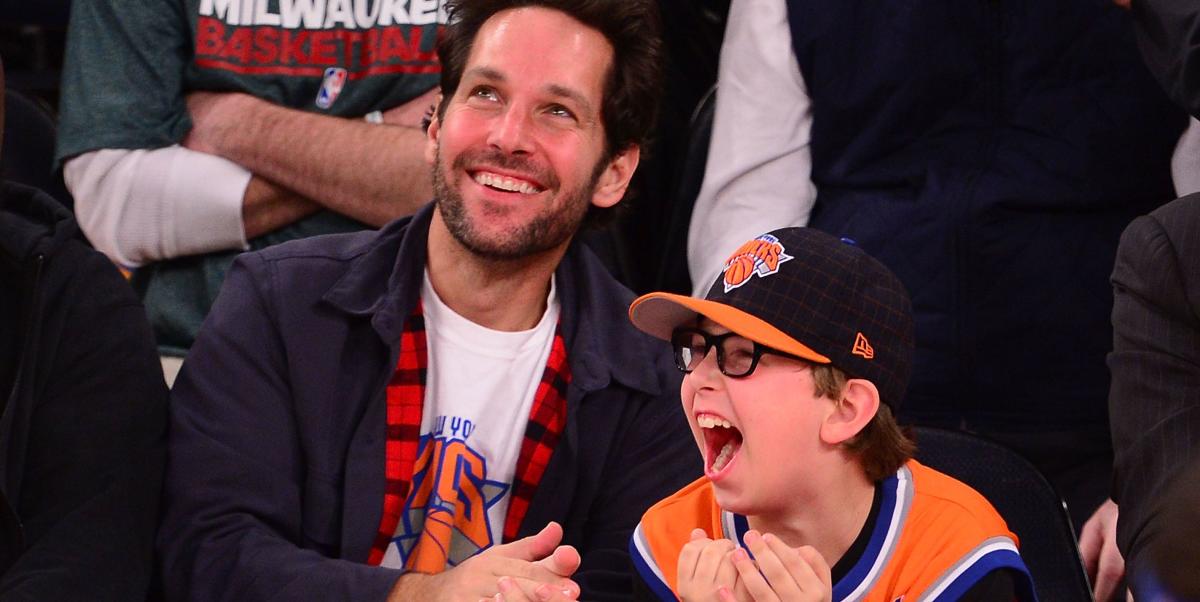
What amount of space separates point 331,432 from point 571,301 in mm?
455

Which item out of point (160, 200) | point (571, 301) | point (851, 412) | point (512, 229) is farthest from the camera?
point (160, 200)

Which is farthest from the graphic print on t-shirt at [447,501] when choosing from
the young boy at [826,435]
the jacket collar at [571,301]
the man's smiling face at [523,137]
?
the young boy at [826,435]

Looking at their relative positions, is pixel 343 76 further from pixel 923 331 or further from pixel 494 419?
pixel 923 331

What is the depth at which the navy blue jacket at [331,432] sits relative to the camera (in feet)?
6.95

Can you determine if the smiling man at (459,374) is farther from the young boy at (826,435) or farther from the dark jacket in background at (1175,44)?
the dark jacket in background at (1175,44)

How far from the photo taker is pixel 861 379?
6.27 feet

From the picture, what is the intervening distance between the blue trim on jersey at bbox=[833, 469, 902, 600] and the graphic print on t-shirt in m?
0.64

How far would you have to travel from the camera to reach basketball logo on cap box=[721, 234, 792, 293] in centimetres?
193

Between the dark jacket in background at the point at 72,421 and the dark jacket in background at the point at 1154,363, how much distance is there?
1.35 m

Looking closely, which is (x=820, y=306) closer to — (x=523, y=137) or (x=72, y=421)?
(x=523, y=137)

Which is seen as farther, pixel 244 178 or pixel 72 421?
pixel 244 178

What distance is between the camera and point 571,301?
2.46 m

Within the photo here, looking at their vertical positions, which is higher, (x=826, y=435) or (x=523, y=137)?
(x=523, y=137)

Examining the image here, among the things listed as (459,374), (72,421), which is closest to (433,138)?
(459,374)
